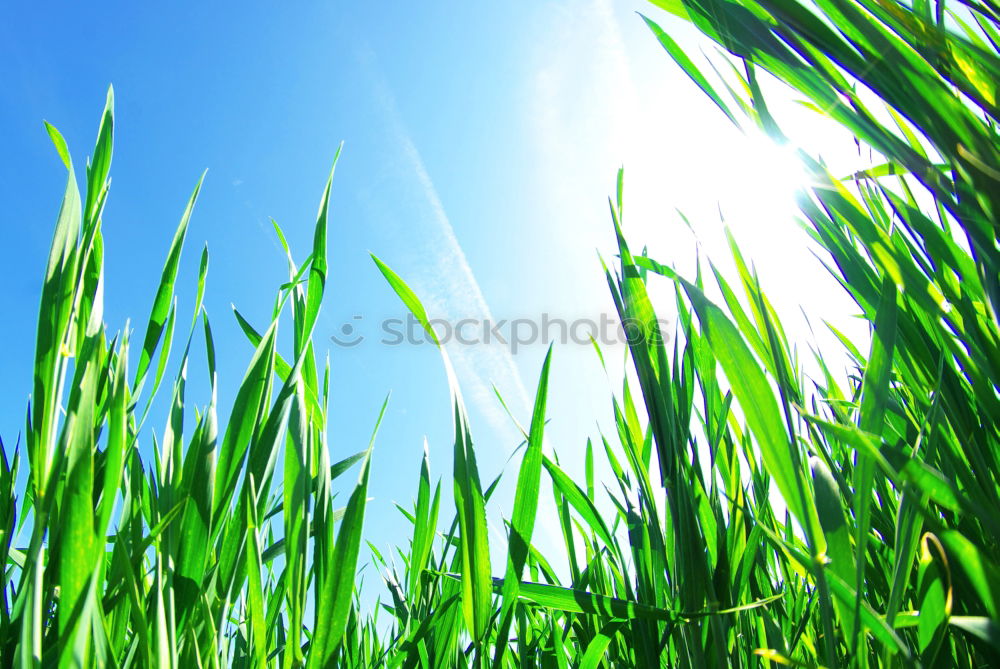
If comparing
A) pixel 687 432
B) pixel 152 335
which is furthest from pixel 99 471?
pixel 687 432

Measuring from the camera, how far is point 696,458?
44 centimetres

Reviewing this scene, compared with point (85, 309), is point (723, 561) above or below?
below

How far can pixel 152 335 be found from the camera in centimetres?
48

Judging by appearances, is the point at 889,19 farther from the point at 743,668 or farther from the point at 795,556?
the point at 743,668

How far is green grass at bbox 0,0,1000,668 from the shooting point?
0.29 m

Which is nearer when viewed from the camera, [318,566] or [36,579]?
[36,579]

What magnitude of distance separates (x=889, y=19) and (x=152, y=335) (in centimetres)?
55

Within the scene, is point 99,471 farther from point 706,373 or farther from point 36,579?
point 706,373

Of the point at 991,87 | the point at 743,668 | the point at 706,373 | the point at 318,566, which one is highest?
the point at 991,87

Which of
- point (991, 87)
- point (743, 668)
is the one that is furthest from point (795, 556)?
point (991, 87)

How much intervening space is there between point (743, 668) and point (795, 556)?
0.60 feet

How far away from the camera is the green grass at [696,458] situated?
0.29 metres

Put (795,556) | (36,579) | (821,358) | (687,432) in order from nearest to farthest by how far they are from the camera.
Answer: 1. (36,579)
2. (795,556)
3. (687,432)
4. (821,358)

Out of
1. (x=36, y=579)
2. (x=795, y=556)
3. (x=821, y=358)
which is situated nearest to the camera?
(x=36, y=579)
